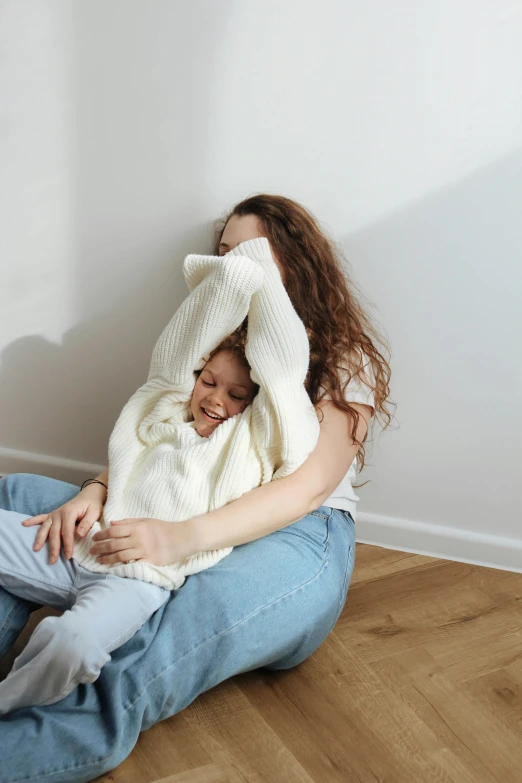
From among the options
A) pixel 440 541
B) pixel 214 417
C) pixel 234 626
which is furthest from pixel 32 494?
pixel 440 541

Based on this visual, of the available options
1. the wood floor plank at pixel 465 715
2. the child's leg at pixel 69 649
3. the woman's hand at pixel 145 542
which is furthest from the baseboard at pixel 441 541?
the child's leg at pixel 69 649

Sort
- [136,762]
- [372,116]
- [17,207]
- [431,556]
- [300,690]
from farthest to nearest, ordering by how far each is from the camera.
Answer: [431,556]
[17,207]
[372,116]
[300,690]
[136,762]

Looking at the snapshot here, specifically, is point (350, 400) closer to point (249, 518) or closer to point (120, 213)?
point (249, 518)

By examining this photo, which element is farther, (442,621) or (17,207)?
(17,207)

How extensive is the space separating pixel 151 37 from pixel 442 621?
4.39 ft

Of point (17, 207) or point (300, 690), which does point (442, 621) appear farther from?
point (17, 207)

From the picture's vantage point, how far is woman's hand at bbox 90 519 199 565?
3.88 feet

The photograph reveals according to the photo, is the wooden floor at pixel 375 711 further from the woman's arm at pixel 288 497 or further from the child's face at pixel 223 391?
the child's face at pixel 223 391

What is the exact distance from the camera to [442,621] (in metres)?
1.57

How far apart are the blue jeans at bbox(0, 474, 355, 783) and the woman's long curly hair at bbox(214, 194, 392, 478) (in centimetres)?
27

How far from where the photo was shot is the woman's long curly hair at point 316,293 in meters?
1.44

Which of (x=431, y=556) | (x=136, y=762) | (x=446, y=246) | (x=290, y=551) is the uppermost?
(x=446, y=246)

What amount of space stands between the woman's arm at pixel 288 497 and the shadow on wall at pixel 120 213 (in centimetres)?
55

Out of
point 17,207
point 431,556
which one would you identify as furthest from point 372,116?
point 431,556
